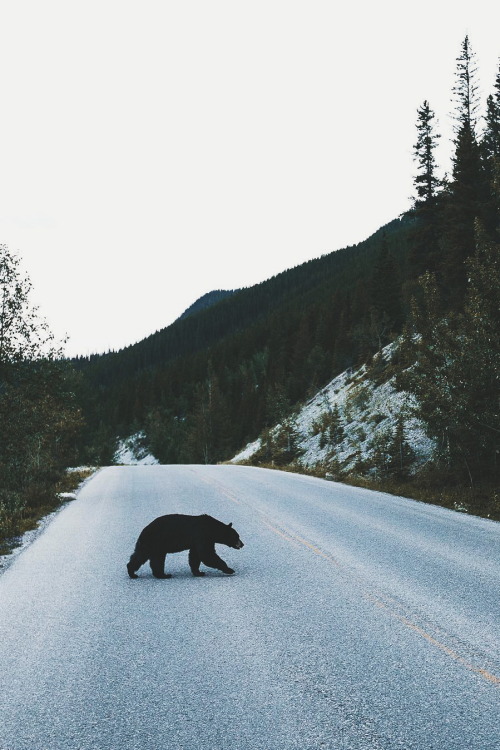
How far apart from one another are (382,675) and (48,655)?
2.94 metres

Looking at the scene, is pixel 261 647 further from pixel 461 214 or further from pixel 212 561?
pixel 461 214

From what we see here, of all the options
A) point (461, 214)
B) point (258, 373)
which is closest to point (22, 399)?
point (461, 214)

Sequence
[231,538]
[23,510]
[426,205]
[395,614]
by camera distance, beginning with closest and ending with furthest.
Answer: [395,614] → [231,538] → [23,510] → [426,205]

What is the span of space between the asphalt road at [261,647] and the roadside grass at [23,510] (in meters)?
1.30

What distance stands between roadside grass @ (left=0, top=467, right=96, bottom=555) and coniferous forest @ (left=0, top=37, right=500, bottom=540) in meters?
1.22

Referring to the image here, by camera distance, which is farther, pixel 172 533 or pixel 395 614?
pixel 172 533

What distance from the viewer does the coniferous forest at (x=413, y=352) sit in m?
14.7

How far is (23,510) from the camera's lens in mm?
14047

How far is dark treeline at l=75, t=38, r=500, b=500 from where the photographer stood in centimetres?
1505

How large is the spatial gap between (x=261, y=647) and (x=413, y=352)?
13873 mm

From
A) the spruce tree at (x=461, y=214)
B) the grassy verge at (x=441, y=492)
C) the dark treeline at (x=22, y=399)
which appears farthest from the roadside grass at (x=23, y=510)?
the spruce tree at (x=461, y=214)

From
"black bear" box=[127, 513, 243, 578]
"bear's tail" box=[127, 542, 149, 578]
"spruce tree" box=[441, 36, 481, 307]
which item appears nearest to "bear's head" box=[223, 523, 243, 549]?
"black bear" box=[127, 513, 243, 578]

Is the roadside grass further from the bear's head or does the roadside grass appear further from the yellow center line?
the yellow center line

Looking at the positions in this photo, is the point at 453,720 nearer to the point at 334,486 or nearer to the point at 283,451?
the point at 334,486
